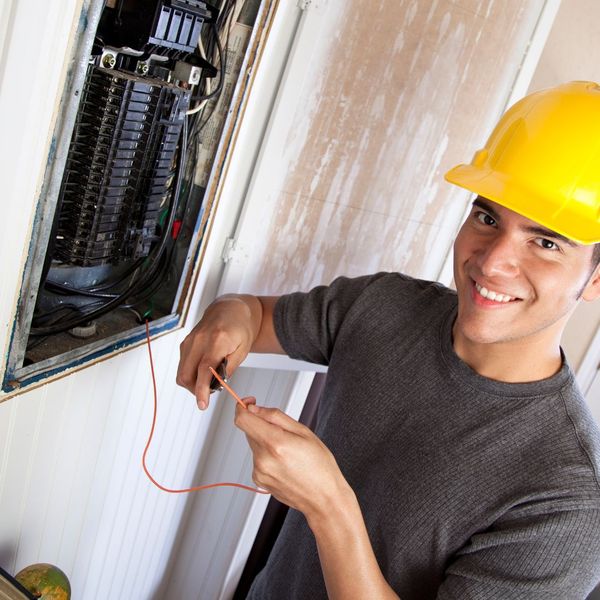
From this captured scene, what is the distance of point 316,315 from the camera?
141 cm

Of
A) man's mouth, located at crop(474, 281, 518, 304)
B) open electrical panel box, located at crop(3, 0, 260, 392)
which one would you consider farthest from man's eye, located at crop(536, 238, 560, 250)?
open electrical panel box, located at crop(3, 0, 260, 392)

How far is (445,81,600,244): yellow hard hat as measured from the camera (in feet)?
3.64

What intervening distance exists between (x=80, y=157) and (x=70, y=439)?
20.3 inches

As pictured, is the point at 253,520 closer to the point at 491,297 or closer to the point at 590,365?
the point at 491,297

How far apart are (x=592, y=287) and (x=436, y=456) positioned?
15.3 inches

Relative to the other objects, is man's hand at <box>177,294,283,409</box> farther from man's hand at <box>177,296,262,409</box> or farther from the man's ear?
the man's ear

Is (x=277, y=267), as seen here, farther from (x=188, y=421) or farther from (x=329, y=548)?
(x=329, y=548)

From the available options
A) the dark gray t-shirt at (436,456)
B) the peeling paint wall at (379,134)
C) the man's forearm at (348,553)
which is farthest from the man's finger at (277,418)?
the peeling paint wall at (379,134)

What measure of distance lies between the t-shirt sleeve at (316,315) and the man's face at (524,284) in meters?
0.29

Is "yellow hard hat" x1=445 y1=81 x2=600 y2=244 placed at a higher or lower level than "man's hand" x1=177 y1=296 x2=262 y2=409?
higher

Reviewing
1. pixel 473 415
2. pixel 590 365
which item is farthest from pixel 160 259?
pixel 590 365

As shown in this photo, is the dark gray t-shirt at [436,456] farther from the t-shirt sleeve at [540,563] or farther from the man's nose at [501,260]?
the man's nose at [501,260]

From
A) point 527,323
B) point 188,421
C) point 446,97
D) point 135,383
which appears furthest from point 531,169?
point 188,421

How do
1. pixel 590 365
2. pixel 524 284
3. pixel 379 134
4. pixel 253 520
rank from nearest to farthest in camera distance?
1. pixel 524 284
2. pixel 379 134
3. pixel 253 520
4. pixel 590 365
